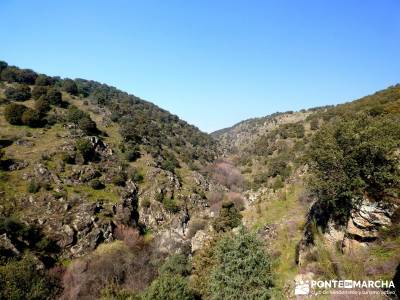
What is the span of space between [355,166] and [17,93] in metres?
66.6

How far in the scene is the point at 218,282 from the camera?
19.6 metres

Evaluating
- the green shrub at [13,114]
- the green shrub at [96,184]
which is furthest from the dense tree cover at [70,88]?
the green shrub at [96,184]

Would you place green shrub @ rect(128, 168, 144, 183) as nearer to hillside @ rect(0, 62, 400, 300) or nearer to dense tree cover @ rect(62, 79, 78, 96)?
hillside @ rect(0, 62, 400, 300)

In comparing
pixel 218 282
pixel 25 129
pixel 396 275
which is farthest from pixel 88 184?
pixel 396 275

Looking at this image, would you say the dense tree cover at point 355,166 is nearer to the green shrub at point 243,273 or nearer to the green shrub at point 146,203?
the green shrub at point 243,273

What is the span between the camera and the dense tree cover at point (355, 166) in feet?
72.9

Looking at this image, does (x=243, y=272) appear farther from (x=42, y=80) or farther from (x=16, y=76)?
(x=16, y=76)

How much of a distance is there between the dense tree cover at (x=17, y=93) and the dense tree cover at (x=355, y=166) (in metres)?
62.9

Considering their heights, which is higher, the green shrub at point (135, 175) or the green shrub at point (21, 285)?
the green shrub at point (135, 175)

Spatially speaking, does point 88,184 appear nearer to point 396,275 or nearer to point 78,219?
point 78,219

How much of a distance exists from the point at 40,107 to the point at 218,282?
57.2 metres

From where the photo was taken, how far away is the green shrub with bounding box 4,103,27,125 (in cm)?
5819

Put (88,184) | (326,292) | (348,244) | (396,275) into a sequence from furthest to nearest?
(88,184) → (348,244) → (326,292) → (396,275)

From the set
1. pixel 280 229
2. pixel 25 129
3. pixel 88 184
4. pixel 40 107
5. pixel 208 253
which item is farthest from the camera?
pixel 40 107
